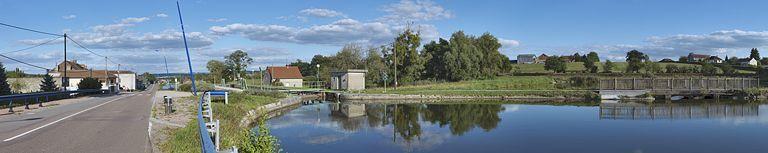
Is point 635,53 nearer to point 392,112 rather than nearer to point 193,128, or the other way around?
point 392,112

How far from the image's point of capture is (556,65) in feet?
270

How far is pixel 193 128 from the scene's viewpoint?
13172mm

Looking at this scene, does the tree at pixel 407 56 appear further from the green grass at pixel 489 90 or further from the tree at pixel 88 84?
the tree at pixel 88 84

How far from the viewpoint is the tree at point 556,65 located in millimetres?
81625

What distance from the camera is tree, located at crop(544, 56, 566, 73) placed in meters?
81.6

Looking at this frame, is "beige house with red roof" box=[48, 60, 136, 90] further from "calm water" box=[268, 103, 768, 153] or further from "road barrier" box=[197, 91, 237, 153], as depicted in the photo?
"road barrier" box=[197, 91, 237, 153]

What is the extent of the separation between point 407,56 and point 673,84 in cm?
2571

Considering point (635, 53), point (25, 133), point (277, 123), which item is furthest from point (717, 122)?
point (635, 53)

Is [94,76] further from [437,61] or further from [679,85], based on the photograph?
[679,85]

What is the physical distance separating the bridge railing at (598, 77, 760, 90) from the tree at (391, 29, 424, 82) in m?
18.9

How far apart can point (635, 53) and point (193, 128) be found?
3468 inches

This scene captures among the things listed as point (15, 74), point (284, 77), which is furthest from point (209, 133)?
point (15, 74)

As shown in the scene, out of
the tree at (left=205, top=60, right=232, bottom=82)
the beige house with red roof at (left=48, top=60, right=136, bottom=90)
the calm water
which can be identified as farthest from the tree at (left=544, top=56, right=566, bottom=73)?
the beige house with red roof at (left=48, top=60, right=136, bottom=90)

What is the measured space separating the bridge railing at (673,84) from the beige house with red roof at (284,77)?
39689 millimetres
